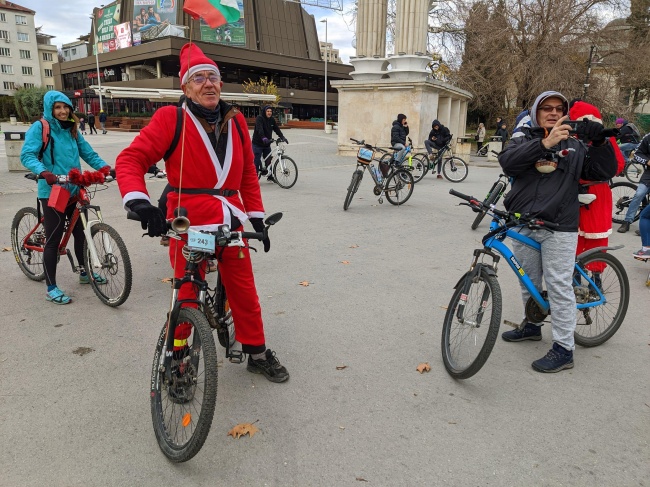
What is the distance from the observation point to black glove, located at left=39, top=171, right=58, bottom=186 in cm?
434

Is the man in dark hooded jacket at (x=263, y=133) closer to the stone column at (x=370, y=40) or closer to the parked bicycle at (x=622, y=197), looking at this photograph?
the parked bicycle at (x=622, y=197)

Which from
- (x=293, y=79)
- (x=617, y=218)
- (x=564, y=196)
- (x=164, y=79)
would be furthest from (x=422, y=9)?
(x=293, y=79)

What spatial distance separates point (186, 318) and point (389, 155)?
8.45 meters

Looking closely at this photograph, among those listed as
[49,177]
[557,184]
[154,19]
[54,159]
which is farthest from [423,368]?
[154,19]

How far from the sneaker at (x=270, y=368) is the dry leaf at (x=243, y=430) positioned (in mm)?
519

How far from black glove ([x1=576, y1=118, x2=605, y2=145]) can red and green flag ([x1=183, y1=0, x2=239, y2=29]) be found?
2.26 m

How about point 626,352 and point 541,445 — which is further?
point 626,352

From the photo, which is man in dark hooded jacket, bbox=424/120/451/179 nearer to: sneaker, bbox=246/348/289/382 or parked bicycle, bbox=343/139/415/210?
parked bicycle, bbox=343/139/415/210

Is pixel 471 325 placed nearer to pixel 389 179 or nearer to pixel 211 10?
pixel 211 10

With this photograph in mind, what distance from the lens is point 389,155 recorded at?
10.5m

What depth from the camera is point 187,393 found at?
8.79 ft

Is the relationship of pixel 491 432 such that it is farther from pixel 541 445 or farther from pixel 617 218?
pixel 617 218

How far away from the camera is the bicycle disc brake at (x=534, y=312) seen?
372 cm

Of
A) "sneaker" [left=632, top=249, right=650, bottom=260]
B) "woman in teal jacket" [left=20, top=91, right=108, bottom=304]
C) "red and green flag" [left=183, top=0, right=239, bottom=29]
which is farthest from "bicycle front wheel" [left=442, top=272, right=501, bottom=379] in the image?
"sneaker" [left=632, top=249, right=650, bottom=260]
